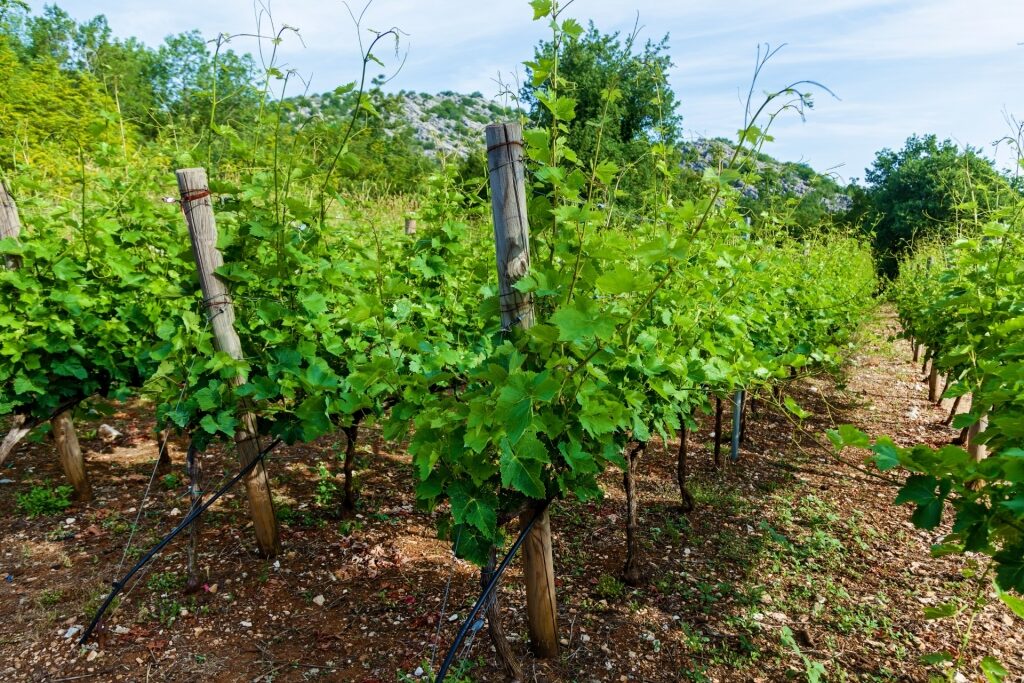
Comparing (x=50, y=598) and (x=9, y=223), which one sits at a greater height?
(x=9, y=223)

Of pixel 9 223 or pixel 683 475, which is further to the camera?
pixel 683 475

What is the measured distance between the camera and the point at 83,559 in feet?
11.6

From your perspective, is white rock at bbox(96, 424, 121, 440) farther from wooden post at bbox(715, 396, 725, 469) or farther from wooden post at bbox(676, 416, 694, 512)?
wooden post at bbox(715, 396, 725, 469)

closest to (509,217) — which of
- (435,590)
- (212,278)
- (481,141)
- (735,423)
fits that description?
(481,141)

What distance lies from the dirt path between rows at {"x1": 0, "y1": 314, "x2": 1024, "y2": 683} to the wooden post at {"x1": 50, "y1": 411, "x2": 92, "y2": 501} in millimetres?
138

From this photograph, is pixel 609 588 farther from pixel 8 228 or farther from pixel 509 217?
pixel 8 228

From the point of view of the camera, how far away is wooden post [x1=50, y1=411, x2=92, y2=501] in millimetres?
3967

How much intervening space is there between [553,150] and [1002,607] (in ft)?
12.8

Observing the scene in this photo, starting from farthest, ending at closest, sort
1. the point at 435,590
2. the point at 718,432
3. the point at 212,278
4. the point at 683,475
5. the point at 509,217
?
the point at 718,432
the point at 683,475
the point at 435,590
the point at 212,278
the point at 509,217

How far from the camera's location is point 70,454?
4.03 meters

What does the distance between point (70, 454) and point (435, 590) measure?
9.32 feet

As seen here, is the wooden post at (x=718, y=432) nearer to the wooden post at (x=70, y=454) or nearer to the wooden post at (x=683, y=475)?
the wooden post at (x=683, y=475)

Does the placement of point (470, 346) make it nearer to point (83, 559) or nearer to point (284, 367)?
point (284, 367)

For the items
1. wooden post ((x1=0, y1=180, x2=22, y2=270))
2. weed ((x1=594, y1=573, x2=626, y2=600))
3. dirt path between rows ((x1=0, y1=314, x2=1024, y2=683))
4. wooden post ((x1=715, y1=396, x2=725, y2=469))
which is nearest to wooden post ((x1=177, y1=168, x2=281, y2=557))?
dirt path between rows ((x1=0, y1=314, x2=1024, y2=683))
